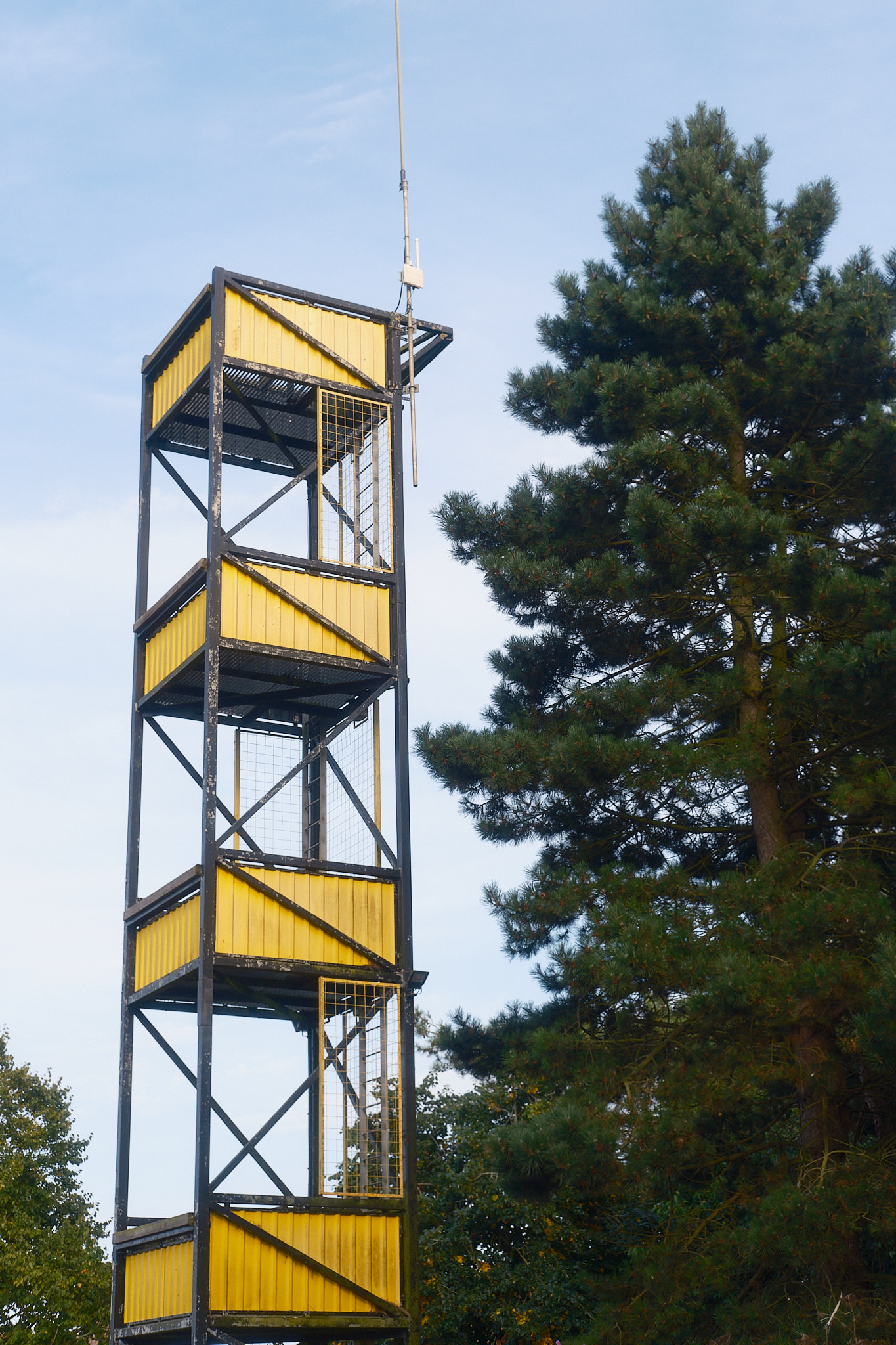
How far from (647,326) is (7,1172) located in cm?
1878

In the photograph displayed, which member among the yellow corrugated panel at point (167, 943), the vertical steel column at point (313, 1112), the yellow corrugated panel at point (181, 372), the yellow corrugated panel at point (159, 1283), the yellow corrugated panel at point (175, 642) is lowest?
the yellow corrugated panel at point (159, 1283)

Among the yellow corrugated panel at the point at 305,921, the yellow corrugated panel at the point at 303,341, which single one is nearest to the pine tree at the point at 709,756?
the yellow corrugated panel at the point at 305,921

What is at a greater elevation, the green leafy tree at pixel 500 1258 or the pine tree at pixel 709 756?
the pine tree at pixel 709 756

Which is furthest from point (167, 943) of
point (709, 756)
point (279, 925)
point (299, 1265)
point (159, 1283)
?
point (709, 756)

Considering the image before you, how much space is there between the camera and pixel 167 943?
14.8 metres

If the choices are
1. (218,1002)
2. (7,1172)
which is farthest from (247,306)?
(7,1172)

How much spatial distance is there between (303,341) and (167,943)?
6.61 m

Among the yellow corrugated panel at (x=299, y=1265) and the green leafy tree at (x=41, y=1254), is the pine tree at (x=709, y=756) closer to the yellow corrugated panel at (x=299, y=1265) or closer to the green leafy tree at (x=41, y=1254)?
the yellow corrugated panel at (x=299, y=1265)

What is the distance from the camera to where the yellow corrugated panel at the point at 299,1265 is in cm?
1312

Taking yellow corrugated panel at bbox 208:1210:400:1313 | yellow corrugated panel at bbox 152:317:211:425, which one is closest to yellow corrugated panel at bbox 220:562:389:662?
yellow corrugated panel at bbox 152:317:211:425

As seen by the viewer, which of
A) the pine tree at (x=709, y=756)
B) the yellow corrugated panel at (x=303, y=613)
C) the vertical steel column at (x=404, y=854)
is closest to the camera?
the pine tree at (x=709, y=756)

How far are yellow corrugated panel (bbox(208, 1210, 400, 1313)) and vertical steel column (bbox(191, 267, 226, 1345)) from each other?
17 centimetres

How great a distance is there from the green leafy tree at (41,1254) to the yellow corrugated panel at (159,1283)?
9.46 m

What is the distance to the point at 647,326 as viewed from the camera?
14.9 meters
